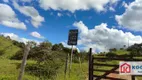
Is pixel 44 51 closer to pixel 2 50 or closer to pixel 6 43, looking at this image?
pixel 2 50

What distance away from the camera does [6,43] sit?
58.2 m

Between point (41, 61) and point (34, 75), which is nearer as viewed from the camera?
point (34, 75)

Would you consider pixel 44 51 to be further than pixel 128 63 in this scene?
Yes

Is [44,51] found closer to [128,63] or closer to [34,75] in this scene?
[34,75]

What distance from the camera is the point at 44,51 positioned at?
23.2 m

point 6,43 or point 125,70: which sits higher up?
point 6,43

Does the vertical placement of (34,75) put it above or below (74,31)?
below

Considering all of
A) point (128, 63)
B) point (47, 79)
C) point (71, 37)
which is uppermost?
point (71, 37)

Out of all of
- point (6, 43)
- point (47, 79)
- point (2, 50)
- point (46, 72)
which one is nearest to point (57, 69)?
point (46, 72)

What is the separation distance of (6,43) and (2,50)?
28.0 ft

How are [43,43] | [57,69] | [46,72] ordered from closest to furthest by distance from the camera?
[46,72]
[57,69]
[43,43]

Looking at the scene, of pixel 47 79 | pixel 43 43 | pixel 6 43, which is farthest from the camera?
pixel 6 43

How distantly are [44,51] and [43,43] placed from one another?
1812 mm

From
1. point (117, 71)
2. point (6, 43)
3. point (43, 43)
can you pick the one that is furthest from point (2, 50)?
point (117, 71)
